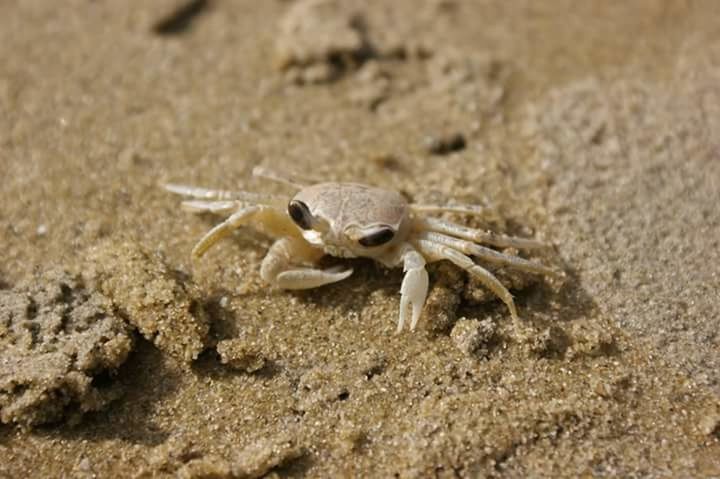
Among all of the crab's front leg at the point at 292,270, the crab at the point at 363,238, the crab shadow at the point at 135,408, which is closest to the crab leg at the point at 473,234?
the crab at the point at 363,238

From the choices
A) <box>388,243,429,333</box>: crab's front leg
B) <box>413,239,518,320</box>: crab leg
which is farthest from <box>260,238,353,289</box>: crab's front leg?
<box>413,239,518,320</box>: crab leg

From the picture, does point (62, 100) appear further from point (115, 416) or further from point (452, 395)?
point (452, 395)

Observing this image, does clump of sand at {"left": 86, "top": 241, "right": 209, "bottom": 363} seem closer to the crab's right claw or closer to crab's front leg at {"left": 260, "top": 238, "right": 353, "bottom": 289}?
crab's front leg at {"left": 260, "top": 238, "right": 353, "bottom": 289}

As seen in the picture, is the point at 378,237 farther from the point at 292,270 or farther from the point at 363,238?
the point at 292,270

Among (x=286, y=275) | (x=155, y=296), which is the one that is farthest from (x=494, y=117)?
(x=155, y=296)

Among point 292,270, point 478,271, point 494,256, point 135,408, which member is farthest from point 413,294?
point 135,408
